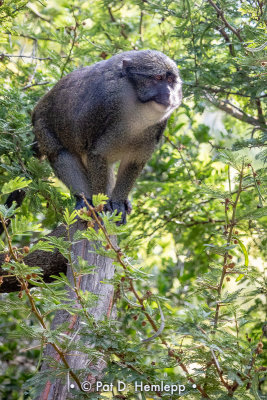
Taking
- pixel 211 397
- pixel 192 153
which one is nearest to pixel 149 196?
pixel 192 153

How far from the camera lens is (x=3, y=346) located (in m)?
8.45

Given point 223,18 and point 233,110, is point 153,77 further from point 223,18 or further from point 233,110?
point 233,110

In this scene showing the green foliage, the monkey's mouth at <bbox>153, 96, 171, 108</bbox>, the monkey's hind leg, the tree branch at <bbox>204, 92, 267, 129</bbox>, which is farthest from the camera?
the tree branch at <bbox>204, 92, 267, 129</bbox>

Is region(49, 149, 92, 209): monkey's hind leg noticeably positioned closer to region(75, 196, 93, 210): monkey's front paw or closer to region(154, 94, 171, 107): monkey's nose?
region(75, 196, 93, 210): monkey's front paw

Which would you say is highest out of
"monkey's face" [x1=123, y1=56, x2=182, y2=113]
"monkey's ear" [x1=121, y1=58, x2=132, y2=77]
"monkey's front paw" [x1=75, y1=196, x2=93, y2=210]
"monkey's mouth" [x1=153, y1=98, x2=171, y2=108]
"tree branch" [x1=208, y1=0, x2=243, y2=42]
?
"tree branch" [x1=208, y1=0, x2=243, y2=42]

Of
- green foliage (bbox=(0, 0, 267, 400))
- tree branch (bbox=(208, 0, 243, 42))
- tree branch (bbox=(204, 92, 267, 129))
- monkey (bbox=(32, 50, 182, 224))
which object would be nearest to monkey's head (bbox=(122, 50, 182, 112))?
monkey (bbox=(32, 50, 182, 224))

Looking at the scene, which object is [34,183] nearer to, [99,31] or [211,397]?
[211,397]

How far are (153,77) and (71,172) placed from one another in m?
1.63

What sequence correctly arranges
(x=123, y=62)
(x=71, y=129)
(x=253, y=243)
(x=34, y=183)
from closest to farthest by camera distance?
(x=34, y=183) < (x=123, y=62) < (x=71, y=129) < (x=253, y=243)

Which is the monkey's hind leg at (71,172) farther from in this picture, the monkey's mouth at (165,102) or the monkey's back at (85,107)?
the monkey's mouth at (165,102)

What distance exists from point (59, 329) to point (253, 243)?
5.13 meters

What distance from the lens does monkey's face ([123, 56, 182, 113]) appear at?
647 centimetres

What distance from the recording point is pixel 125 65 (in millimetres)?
6613

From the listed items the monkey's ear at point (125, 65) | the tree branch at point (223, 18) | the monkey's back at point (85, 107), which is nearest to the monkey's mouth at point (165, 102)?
the monkey's back at point (85, 107)
